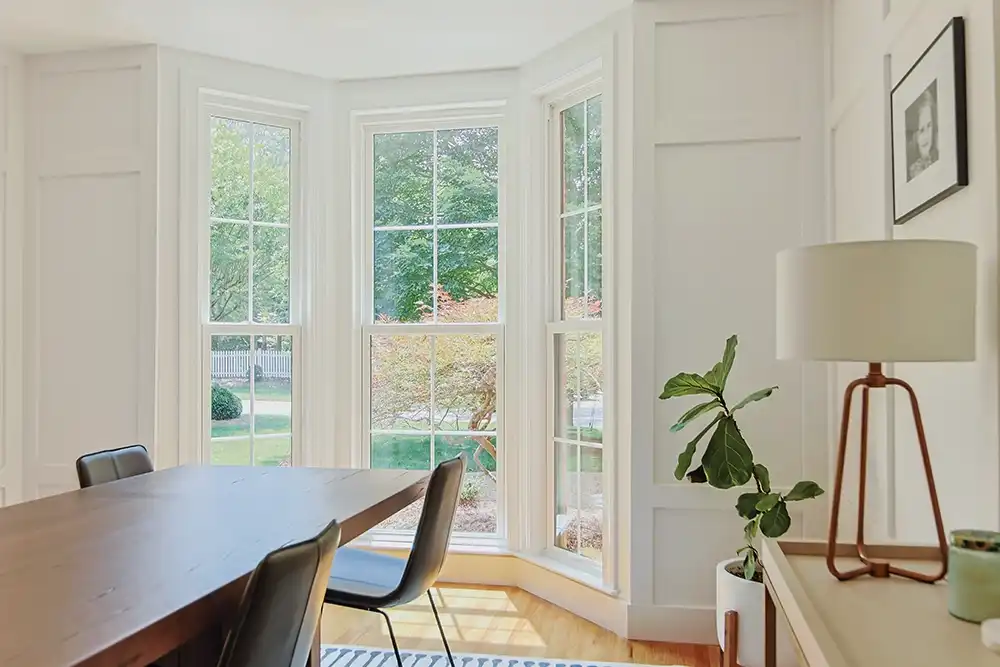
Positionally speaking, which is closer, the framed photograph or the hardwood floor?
the framed photograph

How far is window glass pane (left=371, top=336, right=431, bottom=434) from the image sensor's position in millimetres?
4316

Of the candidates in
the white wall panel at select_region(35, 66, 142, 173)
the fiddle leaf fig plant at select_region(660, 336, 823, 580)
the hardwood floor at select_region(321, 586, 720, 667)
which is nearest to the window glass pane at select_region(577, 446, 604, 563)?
the hardwood floor at select_region(321, 586, 720, 667)

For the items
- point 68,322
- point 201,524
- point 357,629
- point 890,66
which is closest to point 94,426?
point 68,322

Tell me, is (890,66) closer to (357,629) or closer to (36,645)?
(36,645)

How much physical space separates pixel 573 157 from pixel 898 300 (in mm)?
2678

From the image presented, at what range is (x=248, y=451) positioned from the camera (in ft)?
13.6

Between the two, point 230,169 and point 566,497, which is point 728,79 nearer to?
point 566,497

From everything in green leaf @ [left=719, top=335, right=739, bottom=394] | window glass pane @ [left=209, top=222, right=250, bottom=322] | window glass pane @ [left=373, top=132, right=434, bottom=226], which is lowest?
green leaf @ [left=719, top=335, right=739, bottom=394]

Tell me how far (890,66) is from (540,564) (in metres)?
2.70

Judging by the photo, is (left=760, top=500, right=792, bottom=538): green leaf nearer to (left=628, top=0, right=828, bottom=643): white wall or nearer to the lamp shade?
(left=628, top=0, right=828, bottom=643): white wall

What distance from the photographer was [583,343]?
12.6ft

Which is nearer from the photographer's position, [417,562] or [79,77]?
[417,562]

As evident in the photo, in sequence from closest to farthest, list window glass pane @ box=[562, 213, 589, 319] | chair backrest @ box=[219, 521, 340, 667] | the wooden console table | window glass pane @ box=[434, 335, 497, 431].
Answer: the wooden console table
chair backrest @ box=[219, 521, 340, 667]
window glass pane @ box=[562, 213, 589, 319]
window glass pane @ box=[434, 335, 497, 431]

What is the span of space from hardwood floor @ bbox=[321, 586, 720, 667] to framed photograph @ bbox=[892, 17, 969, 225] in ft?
6.53
